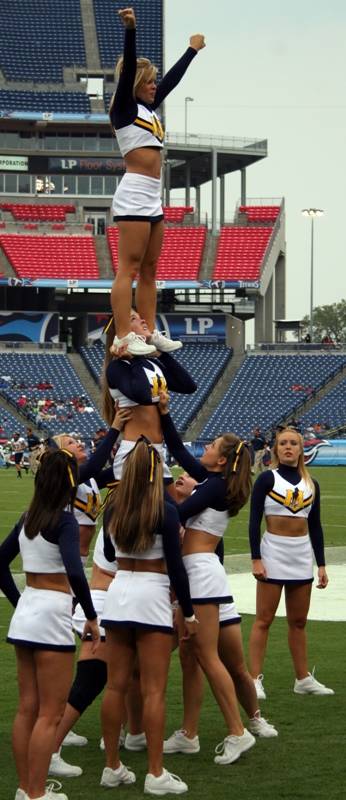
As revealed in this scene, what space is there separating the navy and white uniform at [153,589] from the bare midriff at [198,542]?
74cm

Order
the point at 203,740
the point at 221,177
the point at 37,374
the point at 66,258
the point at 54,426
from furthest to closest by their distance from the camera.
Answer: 1. the point at 221,177
2. the point at 66,258
3. the point at 37,374
4. the point at 54,426
5. the point at 203,740

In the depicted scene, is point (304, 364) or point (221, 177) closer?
point (304, 364)

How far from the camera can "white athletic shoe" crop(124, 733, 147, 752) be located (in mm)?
7559

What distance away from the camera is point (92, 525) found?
314 inches

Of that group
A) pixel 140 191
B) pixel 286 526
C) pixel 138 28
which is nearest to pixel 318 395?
pixel 138 28

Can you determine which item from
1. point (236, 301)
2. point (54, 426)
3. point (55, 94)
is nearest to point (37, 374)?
point (54, 426)

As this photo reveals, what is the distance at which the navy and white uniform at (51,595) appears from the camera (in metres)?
6.01

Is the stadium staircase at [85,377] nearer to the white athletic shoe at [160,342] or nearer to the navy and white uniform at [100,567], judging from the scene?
the white athletic shoe at [160,342]

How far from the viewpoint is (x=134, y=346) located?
23.4 ft

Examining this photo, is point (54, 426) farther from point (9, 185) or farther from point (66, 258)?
point (9, 185)

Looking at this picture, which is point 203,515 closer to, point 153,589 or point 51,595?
point 153,589

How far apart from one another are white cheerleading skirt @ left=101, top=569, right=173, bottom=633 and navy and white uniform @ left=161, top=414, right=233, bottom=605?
2.22ft

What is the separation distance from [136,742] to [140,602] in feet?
4.69

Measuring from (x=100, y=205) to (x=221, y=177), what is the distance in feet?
20.4
